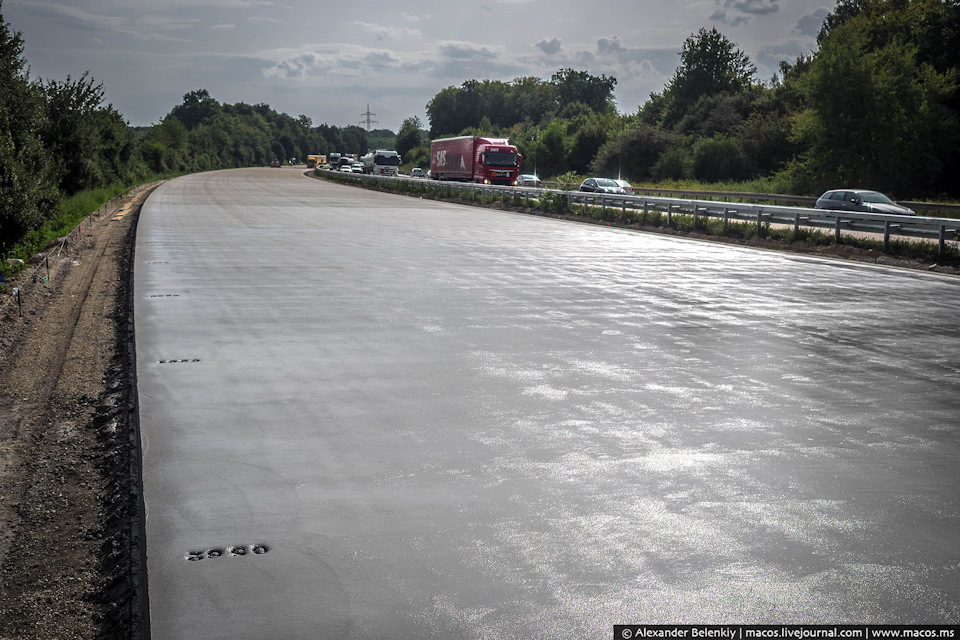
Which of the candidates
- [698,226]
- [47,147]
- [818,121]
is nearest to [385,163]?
[818,121]

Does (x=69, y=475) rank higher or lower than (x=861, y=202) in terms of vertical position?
lower

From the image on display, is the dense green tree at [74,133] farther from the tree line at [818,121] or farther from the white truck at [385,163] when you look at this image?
the white truck at [385,163]

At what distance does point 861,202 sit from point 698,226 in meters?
6.43

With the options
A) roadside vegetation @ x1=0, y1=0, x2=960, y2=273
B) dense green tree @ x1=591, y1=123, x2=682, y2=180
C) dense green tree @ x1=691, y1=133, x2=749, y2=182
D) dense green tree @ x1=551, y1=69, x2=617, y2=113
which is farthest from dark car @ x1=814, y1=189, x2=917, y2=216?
dense green tree @ x1=551, y1=69, x2=617, y2=113

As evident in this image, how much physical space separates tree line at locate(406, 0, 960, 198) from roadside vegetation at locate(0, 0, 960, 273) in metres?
0.09

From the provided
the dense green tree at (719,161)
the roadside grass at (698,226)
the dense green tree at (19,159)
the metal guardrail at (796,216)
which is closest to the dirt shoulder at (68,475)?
the dense green tree at (19,159)

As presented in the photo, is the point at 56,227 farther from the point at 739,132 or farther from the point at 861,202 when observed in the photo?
the point at 739,132

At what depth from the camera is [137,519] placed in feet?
17.4

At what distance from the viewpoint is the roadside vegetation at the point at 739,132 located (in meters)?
22.2

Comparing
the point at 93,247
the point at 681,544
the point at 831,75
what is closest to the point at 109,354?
the point at 681,544

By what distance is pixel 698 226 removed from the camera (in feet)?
98.7

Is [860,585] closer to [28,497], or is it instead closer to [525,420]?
[525,420]

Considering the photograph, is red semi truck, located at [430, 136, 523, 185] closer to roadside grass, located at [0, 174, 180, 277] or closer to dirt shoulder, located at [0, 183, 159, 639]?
roadside grass, located at [0, 174, 180, 277]

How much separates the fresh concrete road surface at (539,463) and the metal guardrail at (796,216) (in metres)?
9.70
